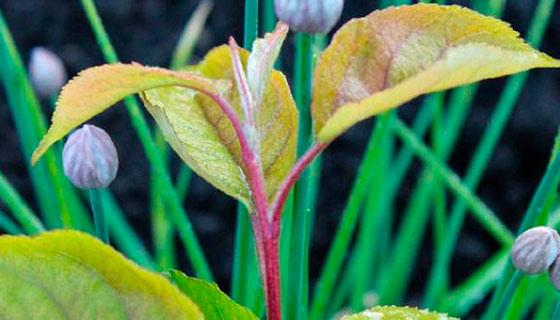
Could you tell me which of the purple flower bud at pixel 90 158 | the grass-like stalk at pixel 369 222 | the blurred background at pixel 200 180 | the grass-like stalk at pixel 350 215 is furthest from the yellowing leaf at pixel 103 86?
the blurred background at pixel 200 180

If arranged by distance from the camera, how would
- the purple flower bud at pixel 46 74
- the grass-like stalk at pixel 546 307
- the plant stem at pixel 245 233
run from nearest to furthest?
1. the plant stem at pixel 245 233
2. the purple flower bud at pixel 46 74
3. the grass-like stalk at pixel 546 307

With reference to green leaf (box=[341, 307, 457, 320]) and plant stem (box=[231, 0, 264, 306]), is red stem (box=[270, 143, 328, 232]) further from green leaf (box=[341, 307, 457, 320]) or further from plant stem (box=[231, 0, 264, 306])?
plant stem (box=[231, 0, 264, 306])

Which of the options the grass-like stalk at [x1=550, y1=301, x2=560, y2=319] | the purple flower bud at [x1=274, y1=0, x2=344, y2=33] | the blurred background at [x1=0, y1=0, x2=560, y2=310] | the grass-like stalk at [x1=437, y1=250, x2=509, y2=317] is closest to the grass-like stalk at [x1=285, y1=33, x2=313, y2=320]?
the purple flower bud at [x1=274, y1=0, x2=344, y2=33]

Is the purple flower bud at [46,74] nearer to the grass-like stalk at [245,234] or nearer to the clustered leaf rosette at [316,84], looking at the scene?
the grass-like stalk at [245,234]

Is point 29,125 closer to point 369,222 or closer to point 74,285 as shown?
point 369,222

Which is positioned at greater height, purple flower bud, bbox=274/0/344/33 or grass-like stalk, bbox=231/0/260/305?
purple flower bud, bbox=274/0/344/33

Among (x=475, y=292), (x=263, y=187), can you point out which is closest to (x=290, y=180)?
(x=263, y=187)
